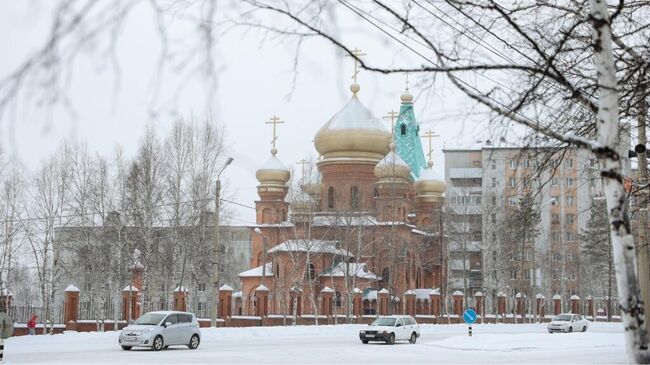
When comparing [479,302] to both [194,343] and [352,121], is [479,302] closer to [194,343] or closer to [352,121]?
[352,121]

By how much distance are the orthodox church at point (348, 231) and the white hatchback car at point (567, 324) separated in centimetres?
1066

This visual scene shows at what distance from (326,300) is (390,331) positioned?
73.2 feet

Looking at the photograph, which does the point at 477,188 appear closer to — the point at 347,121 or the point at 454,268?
the point at 454,268

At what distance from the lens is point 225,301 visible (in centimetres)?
4553

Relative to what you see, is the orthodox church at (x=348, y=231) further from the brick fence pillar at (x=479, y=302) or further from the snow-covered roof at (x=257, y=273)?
the brick fence pillar at (x=479, y=302)

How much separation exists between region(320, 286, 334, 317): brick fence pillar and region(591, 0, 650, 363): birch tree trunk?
4487cm

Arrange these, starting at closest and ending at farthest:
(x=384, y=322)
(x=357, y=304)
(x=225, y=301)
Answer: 1. (x=384, y=322)
2. (x=225, y=301)
3. (x=357, y=304)

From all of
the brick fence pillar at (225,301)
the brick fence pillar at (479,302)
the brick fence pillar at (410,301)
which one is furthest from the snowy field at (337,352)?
the brick fence pillar at (479,302)

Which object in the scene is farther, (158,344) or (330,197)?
(330,197)

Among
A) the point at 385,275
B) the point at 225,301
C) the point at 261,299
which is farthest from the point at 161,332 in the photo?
the point at 385,275

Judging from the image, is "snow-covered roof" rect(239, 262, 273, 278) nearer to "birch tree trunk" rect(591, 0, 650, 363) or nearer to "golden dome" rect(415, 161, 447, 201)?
"golden dome" rect(415, 161, 447, 201)

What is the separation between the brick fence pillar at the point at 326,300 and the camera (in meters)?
50.9

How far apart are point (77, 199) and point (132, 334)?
22.3 meters

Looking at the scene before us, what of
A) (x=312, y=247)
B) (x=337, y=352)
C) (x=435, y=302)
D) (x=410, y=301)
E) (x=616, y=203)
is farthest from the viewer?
(x=435, y=302)
